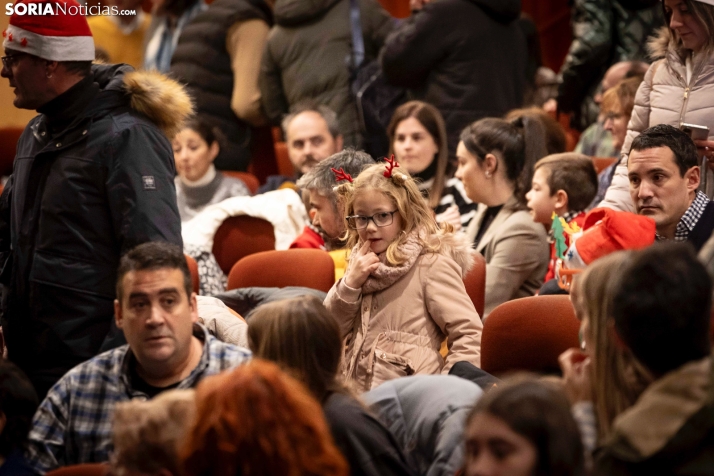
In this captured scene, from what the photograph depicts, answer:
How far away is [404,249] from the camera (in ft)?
10.3

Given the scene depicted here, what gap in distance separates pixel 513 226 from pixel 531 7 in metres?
4.73

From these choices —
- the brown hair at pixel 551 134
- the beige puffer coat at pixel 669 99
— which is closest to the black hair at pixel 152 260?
the beige puffer coat at pixel 669 99

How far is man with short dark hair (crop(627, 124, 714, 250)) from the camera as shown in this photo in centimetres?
304

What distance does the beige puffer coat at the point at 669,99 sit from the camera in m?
3.39

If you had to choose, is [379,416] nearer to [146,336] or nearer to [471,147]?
[146,336]

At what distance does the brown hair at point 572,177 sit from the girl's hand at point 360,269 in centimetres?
119

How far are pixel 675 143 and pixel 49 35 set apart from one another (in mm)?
1983

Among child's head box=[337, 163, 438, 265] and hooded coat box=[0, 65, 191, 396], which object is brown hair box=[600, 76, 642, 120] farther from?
hooded coat box=[0, 65, 191, 396]

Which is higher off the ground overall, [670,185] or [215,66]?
[215,66]

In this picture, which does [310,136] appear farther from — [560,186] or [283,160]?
[560,186]

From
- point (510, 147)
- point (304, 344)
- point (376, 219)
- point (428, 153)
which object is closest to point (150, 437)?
point (304, 344)

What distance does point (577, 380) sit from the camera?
204 centimetres

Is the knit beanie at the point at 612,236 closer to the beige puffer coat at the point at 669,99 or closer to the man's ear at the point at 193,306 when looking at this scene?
the beige puffer coat at the point at 669,99

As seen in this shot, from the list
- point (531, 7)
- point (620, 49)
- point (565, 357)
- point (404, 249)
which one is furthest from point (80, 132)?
point (531, 7)
